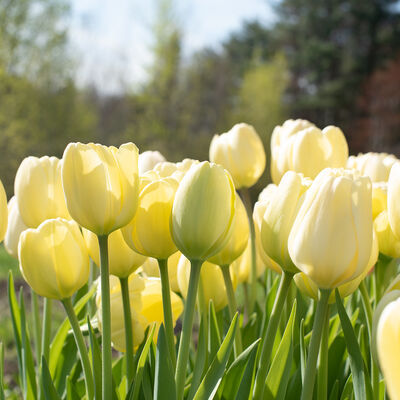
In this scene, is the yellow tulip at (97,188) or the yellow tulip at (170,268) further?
the yellow tulip at (170,268)

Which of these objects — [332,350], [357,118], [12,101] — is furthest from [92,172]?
[357,118]

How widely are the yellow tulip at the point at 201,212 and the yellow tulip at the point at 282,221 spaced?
0.06 meters

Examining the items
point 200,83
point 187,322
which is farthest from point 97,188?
point 200,83

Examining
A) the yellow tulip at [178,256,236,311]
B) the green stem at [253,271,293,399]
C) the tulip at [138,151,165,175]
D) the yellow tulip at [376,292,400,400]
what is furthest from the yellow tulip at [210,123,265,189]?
the yellow tulip at [376,292,400,400]

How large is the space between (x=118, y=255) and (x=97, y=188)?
5.1 inches

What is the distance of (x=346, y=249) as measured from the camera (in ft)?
1.58

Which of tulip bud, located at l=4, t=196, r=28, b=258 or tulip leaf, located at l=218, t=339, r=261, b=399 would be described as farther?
tulip bud, located at l=4, t=196, r=28, b=258

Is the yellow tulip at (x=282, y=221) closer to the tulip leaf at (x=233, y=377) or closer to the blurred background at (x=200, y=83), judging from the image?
the tulip leaf at (x=233, y=377)

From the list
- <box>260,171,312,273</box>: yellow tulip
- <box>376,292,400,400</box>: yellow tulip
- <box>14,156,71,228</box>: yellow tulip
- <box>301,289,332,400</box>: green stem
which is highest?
<box>14,156,71,228</box>: yellow tulip

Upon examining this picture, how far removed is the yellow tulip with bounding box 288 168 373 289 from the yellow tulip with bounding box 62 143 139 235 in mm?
191

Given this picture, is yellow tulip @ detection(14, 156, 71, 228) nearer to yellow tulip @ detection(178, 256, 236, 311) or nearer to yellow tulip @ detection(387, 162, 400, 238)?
yellow tulip @ detection(178, 256, 236, 311)

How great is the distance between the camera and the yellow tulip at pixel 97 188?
56cm

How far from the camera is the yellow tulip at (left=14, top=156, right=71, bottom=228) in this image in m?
0.75

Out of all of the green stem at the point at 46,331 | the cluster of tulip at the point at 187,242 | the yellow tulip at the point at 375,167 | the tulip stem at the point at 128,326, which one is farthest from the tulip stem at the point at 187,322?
the yellow tulip at the point at 375,167
